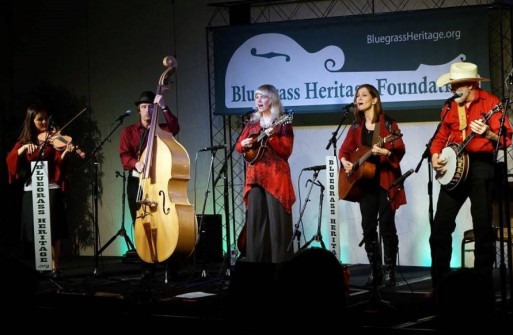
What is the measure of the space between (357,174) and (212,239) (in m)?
2.59

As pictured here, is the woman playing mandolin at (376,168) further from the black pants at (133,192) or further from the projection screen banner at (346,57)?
the black pants at (133,192)

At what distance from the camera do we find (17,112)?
11391 mm

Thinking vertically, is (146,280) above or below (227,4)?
below

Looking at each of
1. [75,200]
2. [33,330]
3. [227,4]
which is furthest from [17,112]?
[33,330]

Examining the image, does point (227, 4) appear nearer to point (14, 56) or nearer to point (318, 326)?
point (14, 56)

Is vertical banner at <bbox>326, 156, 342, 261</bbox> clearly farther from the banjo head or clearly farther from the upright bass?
the banjo head

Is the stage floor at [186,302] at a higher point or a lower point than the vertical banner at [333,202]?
lower

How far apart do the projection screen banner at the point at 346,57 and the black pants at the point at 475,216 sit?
2099 mm

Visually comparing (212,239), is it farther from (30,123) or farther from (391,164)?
(391,164)

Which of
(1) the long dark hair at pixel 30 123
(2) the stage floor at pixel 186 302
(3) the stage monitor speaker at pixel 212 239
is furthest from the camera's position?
(3) the stage monitor speaker at pixel 212 239

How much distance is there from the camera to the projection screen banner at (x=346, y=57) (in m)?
8.45

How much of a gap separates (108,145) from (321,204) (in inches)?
134

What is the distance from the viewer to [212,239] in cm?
945

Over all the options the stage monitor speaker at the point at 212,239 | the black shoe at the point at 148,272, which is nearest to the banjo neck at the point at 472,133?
the black shoe at the point at 148,272
